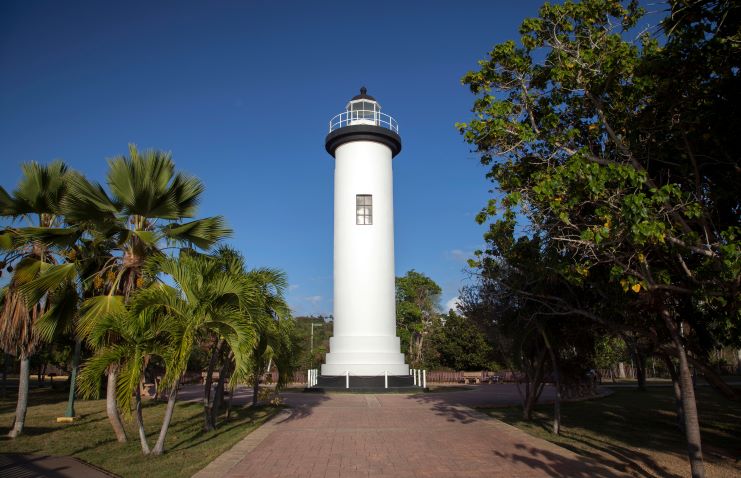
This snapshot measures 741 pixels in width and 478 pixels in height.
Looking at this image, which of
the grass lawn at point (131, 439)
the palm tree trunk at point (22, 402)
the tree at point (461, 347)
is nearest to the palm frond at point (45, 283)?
the palm tree trunk at point (22, 402)

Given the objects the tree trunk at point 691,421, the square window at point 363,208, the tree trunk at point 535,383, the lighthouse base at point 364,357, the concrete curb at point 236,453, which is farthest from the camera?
the square window at point 363,208

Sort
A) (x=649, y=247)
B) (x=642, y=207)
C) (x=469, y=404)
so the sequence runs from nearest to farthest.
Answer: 1. (x=642, y=207)
2. (x=649, y=247)
3. (x=469, y=404)

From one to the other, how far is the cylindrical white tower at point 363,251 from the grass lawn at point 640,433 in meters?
7.83

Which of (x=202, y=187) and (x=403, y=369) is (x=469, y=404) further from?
(x=202, y=187)

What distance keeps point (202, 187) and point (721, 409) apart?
1687cm

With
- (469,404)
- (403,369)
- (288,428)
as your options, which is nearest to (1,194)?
(288,428)

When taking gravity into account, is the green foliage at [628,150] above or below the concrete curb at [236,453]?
above

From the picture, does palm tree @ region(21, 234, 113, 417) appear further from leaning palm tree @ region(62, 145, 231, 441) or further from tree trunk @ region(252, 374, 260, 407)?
tree trunk @ region(252, 374, 260, 407)

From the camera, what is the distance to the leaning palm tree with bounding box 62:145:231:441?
10.0 m

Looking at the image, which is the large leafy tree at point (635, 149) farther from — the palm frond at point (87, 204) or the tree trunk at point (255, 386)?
the tree trunk at point (255, 386)

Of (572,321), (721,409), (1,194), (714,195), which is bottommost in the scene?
(721,409)

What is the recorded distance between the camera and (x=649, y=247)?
768 centimetres

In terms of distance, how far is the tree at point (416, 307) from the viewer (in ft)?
129

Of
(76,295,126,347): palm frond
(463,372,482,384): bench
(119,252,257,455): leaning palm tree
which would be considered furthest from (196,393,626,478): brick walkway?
(463,372,482,384): bench
